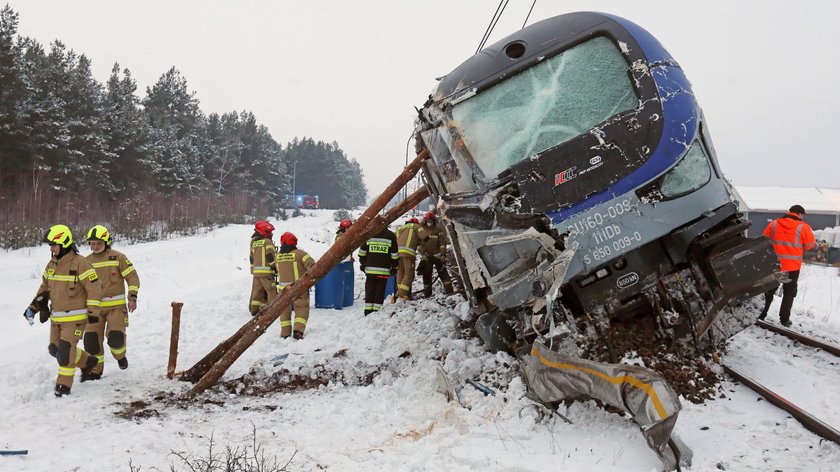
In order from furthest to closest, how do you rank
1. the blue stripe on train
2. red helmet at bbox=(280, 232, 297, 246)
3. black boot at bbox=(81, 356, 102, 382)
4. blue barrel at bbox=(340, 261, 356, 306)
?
blue barrel at bbox=(340, 261, 356, 306), red helmet at bbox=(280, 232, 297, 246), black boot at bbox=(81, 356, 102, 382), the blue stripe on train

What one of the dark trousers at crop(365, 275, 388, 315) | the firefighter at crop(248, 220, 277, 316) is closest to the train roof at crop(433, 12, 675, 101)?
the dark trousers at crop(365, 275, 388, 315)

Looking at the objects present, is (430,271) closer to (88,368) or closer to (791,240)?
(791,240)

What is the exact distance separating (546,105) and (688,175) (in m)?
1.23

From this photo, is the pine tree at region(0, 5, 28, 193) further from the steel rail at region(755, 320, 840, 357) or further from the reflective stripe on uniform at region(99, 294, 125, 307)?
the steel rail at region(755, 320, 840, 357)

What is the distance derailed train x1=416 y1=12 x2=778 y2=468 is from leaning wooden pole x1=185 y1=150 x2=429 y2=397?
1.00 metres

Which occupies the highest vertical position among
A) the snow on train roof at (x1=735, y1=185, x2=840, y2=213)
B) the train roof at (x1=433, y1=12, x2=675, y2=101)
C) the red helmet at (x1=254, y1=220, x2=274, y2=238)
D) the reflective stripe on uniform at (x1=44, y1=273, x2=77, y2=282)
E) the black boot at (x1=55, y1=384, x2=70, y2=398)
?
the snow on train roof at (x1=735, y1=185, x2=840, y2=213)

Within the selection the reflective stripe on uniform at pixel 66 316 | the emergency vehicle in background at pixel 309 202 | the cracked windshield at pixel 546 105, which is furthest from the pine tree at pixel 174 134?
the cracked windshield at pixel 546 105

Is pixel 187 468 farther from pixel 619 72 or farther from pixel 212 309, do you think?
pixel 212 309

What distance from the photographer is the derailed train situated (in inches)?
155

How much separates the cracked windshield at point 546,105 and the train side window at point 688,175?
1.94 feet

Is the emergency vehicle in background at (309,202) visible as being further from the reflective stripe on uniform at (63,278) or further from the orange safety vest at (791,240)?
the orange safety vest at (791,240)

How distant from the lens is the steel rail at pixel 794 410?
3.43 metres

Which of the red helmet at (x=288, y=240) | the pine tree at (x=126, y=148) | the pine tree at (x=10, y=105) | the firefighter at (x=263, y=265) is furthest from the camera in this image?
the pine tree at (x=126, y=148)

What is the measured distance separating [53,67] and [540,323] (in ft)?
103
